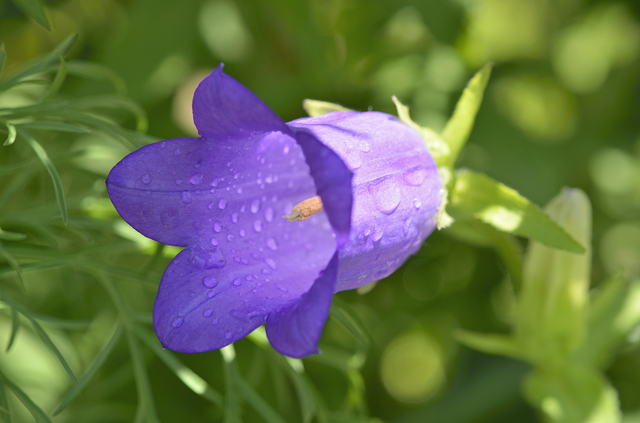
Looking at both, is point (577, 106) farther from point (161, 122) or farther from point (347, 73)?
point (161, 122)

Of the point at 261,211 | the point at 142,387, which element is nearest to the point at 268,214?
the point at 261,211

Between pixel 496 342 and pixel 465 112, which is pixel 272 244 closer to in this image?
pixel 465 112

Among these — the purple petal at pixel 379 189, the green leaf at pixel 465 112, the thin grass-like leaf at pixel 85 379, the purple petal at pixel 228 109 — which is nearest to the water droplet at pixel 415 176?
the purple petal at pixel 379 189

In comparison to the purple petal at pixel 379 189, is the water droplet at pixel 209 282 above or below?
below

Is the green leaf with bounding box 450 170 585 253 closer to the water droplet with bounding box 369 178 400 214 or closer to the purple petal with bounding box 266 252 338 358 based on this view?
the water droplet with bounding box 369 178 400 214

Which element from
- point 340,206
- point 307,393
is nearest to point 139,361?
point 307,393

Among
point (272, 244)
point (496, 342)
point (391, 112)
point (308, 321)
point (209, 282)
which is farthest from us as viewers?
point (391, 112)

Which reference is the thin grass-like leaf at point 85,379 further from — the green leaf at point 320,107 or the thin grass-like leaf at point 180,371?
the green leaf at point 320,107
